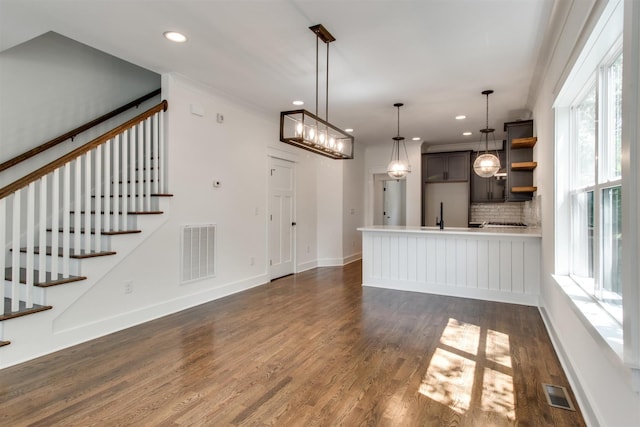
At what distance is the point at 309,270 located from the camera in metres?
6.60

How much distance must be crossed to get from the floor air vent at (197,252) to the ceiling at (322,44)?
1.80m

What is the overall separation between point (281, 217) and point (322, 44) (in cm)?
329

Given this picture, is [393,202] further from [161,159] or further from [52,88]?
[52,88]

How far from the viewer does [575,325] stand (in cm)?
230

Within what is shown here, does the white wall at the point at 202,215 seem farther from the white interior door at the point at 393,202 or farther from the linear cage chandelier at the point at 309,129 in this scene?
the white interior door at the point at 393,202

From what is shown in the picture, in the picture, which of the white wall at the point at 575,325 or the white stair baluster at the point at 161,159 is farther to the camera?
the white stair baluster at the point at 161,159

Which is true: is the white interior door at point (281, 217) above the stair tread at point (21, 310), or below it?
above

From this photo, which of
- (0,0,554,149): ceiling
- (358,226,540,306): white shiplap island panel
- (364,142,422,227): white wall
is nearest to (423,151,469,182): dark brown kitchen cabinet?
(364,142,422,227): white wall

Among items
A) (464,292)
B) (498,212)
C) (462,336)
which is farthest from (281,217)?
(498,212)

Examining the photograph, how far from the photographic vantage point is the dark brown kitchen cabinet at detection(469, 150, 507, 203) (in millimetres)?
7273

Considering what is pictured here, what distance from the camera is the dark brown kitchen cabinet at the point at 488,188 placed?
727 cm

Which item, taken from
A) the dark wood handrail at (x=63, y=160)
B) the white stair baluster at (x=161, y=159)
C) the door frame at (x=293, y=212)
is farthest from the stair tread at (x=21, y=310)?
the door frame at (x=293, y=212)

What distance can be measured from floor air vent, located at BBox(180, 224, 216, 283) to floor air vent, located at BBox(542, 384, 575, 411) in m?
3.61

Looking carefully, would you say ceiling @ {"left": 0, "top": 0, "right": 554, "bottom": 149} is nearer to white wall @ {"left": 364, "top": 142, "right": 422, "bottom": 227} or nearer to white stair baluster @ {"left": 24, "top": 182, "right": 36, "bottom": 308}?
white stair baluster @ {"left": 24, "top": 182, "right": 36, "bottom": 308}
